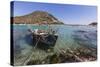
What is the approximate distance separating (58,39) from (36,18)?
31 cm

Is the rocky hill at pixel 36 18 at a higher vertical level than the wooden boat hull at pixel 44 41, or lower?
higher

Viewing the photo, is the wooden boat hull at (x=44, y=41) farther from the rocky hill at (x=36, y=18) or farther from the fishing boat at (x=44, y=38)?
the rocky hill at (x=36, y=18)

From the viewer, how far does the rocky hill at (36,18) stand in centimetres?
192

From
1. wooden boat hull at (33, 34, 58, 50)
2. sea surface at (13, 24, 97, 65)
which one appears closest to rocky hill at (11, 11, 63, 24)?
sea surface at (13, 24, 97, 65)

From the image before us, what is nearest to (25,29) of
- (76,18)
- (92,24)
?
(76,18)

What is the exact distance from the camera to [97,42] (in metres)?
2.24

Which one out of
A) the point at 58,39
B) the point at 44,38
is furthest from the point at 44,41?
the point at 58,39

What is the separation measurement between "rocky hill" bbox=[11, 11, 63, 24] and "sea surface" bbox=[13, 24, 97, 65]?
41mm

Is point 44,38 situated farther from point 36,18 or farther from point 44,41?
point 36,18

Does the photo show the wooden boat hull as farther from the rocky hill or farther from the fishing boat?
the rocky hill

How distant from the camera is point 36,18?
200 centimetres

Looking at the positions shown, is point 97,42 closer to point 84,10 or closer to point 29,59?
point 84,10

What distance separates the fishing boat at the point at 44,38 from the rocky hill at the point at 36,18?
3.6 inches

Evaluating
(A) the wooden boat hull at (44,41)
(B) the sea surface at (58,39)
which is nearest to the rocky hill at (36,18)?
(B) the sea surface at (58,39)
